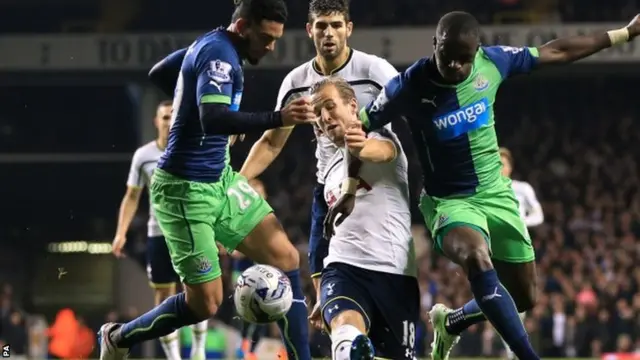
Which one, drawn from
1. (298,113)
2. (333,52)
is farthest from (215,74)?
(333,52)

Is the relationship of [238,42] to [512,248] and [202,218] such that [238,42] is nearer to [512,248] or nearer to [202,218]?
[202,218]

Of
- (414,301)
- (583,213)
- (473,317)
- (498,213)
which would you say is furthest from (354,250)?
(583,213)

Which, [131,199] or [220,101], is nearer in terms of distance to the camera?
[220,101]

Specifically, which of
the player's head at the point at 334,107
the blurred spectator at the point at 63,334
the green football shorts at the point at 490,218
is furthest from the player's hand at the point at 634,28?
the blurred spectator at the point at 63,334

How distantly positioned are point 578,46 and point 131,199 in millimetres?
4331

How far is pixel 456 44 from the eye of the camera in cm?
560

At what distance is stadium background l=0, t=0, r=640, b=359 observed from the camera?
17.0 meters

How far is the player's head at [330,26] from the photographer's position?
21.3 feet

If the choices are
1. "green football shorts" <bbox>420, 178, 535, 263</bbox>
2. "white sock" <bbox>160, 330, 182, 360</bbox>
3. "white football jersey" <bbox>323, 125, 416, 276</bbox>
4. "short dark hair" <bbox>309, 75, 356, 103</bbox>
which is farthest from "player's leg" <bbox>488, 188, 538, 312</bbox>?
"white sock" <bbox>160, 330, 182, 360</bbox>

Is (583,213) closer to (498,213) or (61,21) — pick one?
(61,21)

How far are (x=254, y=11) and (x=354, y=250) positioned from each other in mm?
1284

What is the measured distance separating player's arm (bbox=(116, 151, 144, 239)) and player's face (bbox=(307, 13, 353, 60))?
3.14 metres

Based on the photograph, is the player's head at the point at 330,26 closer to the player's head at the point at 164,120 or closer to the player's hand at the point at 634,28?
the player's hand at the point at 634,28

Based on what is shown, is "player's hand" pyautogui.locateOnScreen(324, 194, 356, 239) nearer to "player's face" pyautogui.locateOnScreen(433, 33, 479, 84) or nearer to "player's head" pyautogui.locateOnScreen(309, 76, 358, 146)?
"player's head" pyautogui.locateOnScreen(309, 76, 358, 146)
